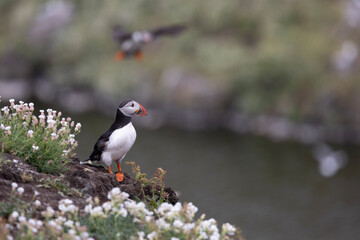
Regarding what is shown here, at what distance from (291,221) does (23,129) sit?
2810 cm

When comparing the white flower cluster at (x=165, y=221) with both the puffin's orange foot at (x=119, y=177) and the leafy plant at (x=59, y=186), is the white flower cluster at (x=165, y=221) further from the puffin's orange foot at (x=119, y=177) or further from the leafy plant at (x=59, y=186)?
the puffin's orange foot at (x=119, y=177)

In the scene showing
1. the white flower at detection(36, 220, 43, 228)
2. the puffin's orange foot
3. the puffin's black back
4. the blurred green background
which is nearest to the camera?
the white flower at detection(36, 220, 43, 228)

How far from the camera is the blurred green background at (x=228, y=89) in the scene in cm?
3619

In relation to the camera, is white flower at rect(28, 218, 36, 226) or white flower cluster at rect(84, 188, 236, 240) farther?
white flower cluster at rect(84, 188, 236, 240)

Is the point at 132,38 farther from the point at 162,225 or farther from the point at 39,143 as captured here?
the point at 162,225

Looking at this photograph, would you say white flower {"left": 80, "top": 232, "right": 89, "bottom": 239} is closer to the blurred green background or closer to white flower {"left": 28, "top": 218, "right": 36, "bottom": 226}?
white flower {"left": 28, "top": 218, "right": 36, "bottom": 226}

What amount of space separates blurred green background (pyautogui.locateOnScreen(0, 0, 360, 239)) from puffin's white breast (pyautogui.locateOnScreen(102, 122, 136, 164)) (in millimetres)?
23453

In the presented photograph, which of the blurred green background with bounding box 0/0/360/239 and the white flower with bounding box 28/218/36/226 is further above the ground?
the blurred green background with bounding box 0/0/360/239

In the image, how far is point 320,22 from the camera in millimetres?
52094

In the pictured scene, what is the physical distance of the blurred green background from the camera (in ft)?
119

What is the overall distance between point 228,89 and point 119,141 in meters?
41.7

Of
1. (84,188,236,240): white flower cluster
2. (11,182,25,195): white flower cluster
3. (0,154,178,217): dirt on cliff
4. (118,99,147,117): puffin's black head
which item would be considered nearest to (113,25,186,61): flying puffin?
(118,99,147,117): puffin's black head

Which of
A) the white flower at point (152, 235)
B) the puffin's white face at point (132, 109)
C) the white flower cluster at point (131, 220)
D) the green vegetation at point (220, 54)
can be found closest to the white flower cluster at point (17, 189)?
the white flower cluster at point (131, 220)

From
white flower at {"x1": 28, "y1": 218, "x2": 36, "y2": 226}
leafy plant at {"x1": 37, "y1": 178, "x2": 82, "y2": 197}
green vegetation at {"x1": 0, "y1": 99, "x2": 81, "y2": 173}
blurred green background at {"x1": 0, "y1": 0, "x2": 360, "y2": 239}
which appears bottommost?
white flower at {"x1": 28, "y1": 218, "x2": 36, "y2": 226}
